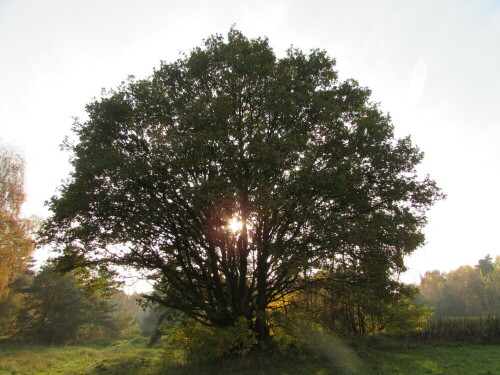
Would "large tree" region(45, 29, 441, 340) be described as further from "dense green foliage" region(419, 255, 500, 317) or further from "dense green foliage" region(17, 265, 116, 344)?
"dense green foliage" region(419, 255, 500, 317)

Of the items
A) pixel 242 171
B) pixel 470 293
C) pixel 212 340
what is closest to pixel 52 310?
pixel 212 340

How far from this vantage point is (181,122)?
12539mm

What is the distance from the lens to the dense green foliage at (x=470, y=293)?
211ft

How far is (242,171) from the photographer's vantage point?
12.8m

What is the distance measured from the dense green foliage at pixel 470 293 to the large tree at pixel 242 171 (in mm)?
62073

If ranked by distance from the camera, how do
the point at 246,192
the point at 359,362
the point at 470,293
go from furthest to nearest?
1. the point at 470,293
2. the point at 359,362
3. the point at 246,192

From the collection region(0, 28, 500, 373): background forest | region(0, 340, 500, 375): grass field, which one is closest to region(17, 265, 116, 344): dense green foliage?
region(0, 340, 500, 375): grass field

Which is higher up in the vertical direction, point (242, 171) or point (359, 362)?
point (242, 171)

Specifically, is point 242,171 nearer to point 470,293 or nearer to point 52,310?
point 52,310

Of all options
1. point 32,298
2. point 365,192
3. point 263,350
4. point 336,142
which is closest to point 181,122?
point 336,142

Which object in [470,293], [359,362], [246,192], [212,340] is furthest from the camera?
[470,293]

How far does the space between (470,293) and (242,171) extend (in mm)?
85369

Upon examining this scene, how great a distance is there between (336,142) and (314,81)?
12.2 feet

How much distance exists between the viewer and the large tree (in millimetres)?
11938
